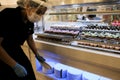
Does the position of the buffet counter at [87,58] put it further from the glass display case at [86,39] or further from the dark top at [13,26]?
the dark top at [13,26]

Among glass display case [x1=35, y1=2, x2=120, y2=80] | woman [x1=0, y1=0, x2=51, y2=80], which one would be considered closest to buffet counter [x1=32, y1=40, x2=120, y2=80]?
glass display case [x1=35, y1=2, x2=120, y2=80]

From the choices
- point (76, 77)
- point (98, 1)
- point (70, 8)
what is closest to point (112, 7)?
point (98, 1)

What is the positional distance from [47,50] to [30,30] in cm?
31

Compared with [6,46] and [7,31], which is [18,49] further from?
[7,31]

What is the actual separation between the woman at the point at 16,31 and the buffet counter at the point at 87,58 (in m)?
0.31

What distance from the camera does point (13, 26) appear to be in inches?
58.4

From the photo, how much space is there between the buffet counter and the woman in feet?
1.00

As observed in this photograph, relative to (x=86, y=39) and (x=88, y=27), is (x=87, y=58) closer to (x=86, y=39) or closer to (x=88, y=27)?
(x=86, y=39)

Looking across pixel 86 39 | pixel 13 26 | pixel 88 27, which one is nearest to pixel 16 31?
pixel 13 26

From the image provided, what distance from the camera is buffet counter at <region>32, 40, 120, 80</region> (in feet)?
4.35

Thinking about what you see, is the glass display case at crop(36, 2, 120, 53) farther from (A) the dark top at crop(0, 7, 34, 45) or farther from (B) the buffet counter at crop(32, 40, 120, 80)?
(A) the dark top at crop(0, 7, 34, 45)

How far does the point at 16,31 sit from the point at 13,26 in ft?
0.25

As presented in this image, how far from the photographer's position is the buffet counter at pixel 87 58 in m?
1.33

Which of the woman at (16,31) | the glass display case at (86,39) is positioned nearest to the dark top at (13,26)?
the woman at (16,31)
